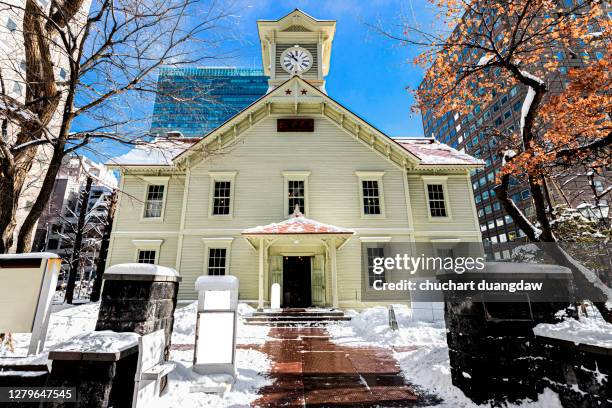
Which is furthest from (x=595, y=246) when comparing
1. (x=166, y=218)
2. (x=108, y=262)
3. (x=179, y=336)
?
(x=108, y=262)

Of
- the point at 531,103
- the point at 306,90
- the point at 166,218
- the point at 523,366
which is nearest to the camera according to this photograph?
the point at 523,366

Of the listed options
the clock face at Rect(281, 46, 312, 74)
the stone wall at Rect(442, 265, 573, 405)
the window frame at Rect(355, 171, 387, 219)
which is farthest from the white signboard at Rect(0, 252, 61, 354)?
the clock face at Rect(281, 46, 312, 74)

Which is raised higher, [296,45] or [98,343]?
[296,45]

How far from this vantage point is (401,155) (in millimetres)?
15391

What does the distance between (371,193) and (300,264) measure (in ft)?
17.2

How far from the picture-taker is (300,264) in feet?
47.2

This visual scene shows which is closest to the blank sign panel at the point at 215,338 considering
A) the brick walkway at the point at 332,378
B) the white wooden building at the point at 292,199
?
the brick walkway at the point at 332,378

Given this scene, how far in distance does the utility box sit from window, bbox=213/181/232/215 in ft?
34.2

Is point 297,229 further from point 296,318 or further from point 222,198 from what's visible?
point 222,198

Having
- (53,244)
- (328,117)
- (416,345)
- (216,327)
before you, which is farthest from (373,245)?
(53,244)

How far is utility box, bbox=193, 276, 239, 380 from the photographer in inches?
170

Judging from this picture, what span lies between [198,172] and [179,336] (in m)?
8.98

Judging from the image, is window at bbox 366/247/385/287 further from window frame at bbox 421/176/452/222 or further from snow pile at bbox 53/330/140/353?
snow pile at bbox 53/330/140/353

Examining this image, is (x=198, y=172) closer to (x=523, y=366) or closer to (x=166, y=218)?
(x=166, y=218)
